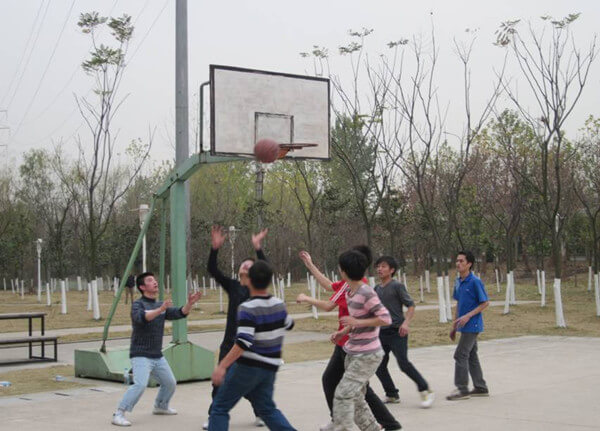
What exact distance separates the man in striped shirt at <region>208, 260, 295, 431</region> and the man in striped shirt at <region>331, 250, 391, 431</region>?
735 millimetres

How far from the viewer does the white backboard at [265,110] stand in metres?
11.8

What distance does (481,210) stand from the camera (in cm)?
4181

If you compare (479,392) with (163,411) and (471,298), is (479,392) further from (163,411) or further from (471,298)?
(163,411)

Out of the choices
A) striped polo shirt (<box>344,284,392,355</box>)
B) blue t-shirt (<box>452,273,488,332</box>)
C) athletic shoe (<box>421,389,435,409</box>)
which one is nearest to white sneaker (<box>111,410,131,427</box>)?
striped polo shirt (<box>344,284,392,355</box>)

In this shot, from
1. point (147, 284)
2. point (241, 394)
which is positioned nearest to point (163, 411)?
point (147, 284)

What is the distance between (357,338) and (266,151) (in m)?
4.54

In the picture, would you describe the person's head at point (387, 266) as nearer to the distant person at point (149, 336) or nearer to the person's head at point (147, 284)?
the distant person at point (149, 336)

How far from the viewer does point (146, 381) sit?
8828 mm

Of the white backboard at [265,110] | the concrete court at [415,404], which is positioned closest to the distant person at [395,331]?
the concrete court at [415,404]

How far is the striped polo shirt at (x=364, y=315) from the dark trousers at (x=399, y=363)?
236 centimetres

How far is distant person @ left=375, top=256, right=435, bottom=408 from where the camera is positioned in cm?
929

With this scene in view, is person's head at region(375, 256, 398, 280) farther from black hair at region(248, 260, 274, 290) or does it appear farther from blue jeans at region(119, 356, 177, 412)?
black hair at region(248, 260, 274, 290)

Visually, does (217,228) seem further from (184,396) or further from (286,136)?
(286,136)

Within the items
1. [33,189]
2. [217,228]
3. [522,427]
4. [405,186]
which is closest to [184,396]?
[217,228]
